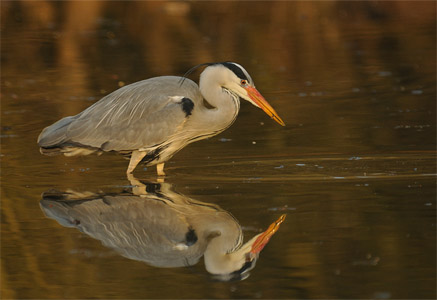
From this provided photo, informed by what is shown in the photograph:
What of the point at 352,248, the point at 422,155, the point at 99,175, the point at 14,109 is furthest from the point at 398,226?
the point at 14,109

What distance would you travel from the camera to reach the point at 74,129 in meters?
8.81

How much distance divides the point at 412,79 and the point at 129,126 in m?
6.21

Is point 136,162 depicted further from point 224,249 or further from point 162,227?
point 224,249

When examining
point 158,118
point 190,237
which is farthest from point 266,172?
point 190,237

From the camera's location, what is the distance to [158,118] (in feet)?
28.6

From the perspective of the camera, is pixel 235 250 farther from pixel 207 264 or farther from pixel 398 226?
pixel 398 226

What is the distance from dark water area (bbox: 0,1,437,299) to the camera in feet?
18.7

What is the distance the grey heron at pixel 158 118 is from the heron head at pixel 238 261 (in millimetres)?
2471

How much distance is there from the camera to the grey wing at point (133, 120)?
8695mm

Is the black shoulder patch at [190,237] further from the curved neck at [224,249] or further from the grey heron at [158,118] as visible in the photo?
the grey heron at [158,118]

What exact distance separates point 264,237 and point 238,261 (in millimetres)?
394

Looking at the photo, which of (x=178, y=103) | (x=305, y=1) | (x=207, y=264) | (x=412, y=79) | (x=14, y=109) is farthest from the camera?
(x=305, y=1)

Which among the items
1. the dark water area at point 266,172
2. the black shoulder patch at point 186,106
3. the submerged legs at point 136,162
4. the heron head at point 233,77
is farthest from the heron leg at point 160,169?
the heron head at point 233,77

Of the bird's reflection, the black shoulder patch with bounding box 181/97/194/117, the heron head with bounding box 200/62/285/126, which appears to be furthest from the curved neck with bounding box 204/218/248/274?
the heron head with bounding box 200/62/285/126
